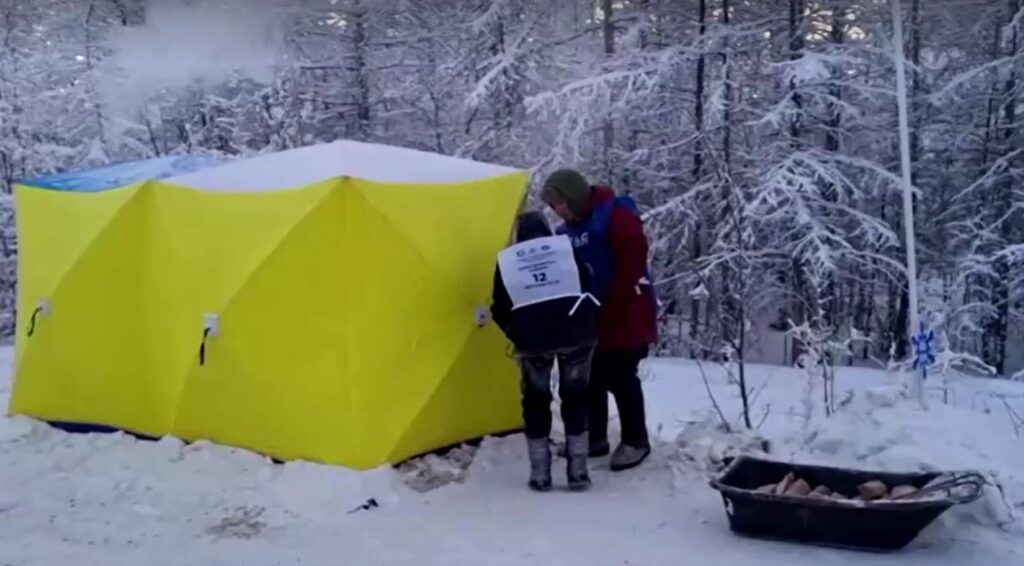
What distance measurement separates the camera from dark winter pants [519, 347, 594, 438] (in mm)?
5617

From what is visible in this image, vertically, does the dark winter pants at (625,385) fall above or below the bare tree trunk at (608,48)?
below

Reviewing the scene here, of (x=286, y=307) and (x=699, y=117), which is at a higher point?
(x=699, y=117)

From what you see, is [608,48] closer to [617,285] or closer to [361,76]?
[361,76]

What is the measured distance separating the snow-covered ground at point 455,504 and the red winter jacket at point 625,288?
2.28 feet

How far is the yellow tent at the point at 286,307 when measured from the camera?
19.2 ft

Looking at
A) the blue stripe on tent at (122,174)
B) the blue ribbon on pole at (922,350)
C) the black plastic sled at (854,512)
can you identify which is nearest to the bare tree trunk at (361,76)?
the blue stripe on tent at (122,174)

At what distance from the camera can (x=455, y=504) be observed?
5.48 m

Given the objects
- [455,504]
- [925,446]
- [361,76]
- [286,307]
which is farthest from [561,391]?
[361,76]

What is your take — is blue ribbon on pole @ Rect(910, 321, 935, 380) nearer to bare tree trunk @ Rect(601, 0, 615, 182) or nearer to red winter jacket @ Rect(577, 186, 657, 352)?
red winter jacket @ Rect(577, 186, 657, 352)

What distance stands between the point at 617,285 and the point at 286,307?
5.77 ft

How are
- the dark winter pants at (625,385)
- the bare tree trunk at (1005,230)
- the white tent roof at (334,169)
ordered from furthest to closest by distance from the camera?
1. the bare tree trunk at (1005,230)
2. the white tent roof at (334,169)
3. the dark winter pants at (625,385)

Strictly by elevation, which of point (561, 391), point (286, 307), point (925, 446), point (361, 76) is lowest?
point (925, 446)

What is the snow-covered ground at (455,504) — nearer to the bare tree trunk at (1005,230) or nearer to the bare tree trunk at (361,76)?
the bare tree trunk at (1005,230)

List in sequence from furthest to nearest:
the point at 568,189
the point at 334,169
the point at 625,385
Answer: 1. the point at 334,169
2. the point at 625,385
3. the point at 568,189
